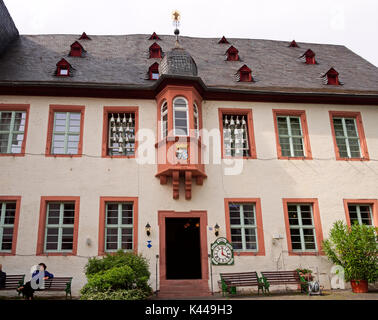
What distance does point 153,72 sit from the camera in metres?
15.6

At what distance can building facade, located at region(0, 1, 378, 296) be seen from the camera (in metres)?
12.9

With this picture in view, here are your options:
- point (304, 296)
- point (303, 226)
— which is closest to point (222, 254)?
point (304, 296)

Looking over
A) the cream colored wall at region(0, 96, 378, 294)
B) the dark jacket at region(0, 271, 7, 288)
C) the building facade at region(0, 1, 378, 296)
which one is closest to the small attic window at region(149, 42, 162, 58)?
the building facade at region(0, 1, 378, 296)

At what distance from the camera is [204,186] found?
13.7 metres

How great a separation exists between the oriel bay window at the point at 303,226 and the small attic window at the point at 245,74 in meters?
5.19

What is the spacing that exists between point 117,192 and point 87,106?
3.45 m

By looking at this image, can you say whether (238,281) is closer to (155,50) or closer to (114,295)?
(114,295)

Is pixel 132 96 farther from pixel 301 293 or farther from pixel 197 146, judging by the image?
pixel 301 293

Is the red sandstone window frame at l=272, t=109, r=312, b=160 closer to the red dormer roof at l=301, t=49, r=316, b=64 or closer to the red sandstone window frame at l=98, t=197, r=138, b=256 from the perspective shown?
the red dormer roof at l=301, t=49, r=316, b=64

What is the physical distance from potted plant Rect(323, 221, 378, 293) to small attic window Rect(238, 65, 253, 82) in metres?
6.63

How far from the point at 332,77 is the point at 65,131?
1090 cm
